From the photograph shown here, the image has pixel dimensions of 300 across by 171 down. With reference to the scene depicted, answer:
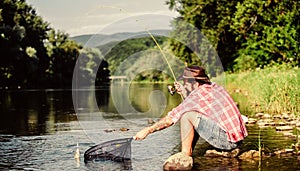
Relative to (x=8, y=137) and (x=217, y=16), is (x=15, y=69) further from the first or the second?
(x=8, y=137)

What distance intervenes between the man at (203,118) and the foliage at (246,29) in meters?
18.6

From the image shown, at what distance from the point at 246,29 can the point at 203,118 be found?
29926 millimetres

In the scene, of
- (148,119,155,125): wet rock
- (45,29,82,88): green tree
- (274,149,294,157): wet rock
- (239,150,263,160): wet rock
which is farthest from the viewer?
(45,29,82,88): green tree

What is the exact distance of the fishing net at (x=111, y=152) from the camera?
8.46 meters

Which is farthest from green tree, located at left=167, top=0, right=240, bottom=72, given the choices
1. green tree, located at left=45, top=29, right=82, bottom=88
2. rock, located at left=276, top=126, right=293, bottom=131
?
green tree, located at left=45, top=29, right=82, bottom=88

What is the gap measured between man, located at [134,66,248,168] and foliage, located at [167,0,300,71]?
1858 centimetres

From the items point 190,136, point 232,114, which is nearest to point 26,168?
point 190,136

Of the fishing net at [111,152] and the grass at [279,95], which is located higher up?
the grass at [279,95]

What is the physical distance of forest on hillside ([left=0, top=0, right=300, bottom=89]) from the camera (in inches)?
1241

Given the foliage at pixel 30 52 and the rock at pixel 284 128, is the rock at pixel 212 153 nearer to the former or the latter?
the rock at pixel 284 128

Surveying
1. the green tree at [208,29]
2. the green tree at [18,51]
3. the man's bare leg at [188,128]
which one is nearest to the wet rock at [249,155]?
the man's bare leg at [188,128]

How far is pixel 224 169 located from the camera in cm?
753

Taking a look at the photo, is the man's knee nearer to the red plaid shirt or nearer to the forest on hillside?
the red plaid shirt

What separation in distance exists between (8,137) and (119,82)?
16.1m
